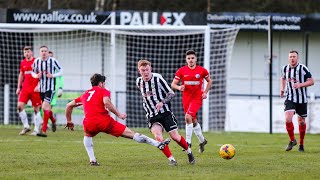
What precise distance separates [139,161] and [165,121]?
96 centimetres

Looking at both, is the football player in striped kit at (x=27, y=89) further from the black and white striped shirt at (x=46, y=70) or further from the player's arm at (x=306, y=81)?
the player's arm at (x=306, y=81)

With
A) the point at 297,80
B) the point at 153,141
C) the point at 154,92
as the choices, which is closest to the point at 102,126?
the point at 153,141

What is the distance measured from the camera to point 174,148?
1817cm

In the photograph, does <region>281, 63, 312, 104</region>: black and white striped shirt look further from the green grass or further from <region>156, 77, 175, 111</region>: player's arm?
<region>156, 77, 175, 111</region>: player's arm

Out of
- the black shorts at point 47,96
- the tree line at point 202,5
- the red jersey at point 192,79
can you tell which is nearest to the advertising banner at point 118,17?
the black shorts at point 47,96

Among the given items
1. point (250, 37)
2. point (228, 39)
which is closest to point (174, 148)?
point (228, 39)

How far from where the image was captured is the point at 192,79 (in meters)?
17.4

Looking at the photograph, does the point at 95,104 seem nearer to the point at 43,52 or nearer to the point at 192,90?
the point at 192,90

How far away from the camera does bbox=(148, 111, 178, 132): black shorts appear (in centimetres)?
1441

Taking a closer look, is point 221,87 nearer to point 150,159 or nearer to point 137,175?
point 150,159

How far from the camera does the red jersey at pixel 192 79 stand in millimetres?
17391

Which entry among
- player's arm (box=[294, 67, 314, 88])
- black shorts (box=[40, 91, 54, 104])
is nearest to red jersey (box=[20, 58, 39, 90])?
black shorts (box=[40, 91, 54, 104])

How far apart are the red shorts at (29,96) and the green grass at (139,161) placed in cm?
156

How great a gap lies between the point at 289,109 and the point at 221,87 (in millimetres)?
9792
